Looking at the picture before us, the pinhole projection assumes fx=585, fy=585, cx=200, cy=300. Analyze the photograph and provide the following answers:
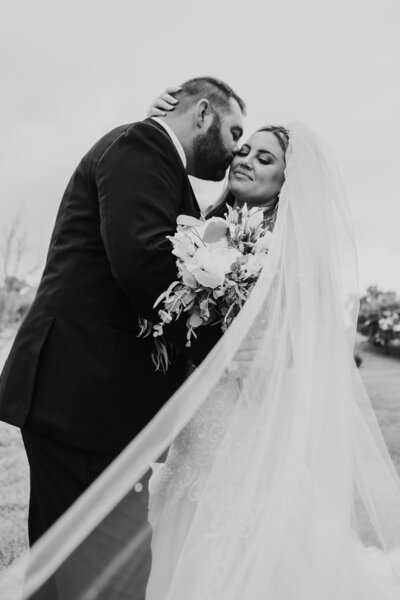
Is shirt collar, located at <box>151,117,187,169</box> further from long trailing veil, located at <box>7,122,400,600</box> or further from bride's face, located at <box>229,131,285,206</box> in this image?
bride's face, located at <box>229,131,285,206</box>

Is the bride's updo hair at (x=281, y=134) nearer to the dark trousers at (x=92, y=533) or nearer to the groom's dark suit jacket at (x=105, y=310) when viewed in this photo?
the groom's dark suit jacket at (x=105, y=310)

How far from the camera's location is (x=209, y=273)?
7.16 ft

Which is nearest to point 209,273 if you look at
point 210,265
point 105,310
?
point 210,265

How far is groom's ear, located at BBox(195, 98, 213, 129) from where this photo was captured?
272 centimetres

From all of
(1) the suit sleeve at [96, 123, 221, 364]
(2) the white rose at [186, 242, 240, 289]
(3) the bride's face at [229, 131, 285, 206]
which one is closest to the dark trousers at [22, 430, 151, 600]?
(1) the suit sleeve at [96, 123, 221, 364]

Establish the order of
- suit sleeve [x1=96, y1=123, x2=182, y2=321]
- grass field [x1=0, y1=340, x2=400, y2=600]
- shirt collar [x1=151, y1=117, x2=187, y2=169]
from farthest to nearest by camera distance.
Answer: grass field [x1=0, y1=340, x2=400, y2=600]
shirt collar [x1=151, y1=117, x2=187, y2=169]
suit sleeve [x1=96, y1=123, x2=182, y2=321]

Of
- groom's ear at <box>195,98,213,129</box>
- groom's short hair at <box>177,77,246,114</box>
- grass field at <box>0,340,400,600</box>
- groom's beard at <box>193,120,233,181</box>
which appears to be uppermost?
groom's short hair at <box>177,77,246,114</box>

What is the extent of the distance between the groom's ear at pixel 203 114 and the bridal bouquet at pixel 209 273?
0.57 m

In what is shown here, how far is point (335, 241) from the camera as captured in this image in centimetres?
263

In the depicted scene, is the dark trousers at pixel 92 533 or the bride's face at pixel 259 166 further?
the bride's face at pixel 259 166

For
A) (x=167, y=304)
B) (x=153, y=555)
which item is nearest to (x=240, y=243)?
(x=167, y=304)

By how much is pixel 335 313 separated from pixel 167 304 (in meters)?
0.72

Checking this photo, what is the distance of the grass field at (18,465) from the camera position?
167 inches

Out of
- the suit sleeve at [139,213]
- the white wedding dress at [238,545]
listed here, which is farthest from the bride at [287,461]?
the suit sleeve at [139,213]
